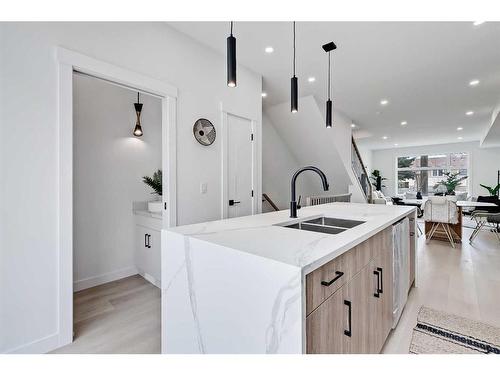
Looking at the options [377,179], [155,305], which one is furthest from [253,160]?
[377,179]

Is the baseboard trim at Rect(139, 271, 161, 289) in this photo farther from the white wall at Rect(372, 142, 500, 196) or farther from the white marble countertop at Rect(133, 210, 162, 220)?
the white wall at Rect(372, 142, 500, 196)

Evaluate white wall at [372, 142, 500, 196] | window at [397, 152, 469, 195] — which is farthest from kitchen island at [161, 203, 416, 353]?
window at [397, 152, 469, 195]

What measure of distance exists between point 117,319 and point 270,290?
75.7 inches

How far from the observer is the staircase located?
236 inches

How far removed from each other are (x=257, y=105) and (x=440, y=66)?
250 centimetres

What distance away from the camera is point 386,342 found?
182 cm

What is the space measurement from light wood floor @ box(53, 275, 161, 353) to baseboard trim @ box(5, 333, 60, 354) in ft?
0.21

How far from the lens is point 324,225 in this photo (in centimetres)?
209

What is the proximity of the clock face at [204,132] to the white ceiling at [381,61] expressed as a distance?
919 mm

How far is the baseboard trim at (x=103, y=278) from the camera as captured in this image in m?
2.80

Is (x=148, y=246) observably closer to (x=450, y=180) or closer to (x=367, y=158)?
(x=450, y=180)

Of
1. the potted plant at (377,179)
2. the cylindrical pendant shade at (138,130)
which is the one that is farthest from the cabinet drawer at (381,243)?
the potted plant at (377,179)
